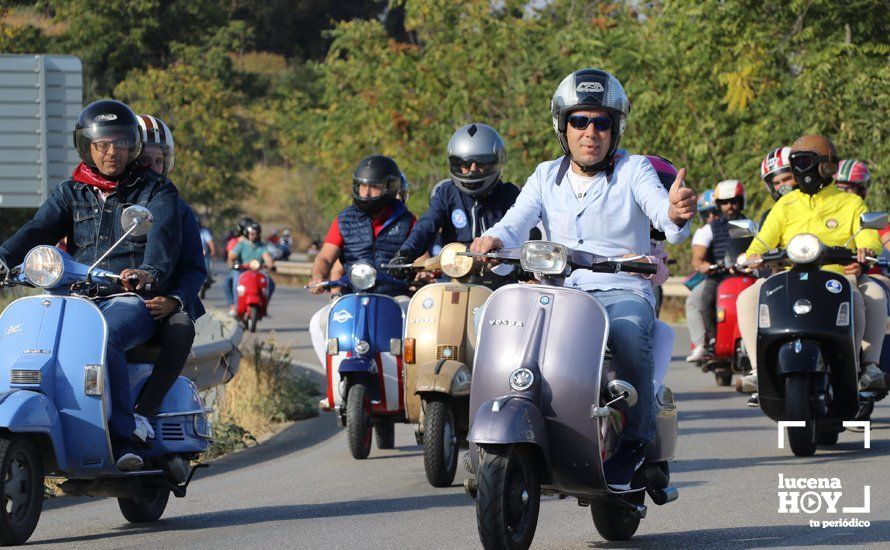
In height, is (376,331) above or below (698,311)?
above

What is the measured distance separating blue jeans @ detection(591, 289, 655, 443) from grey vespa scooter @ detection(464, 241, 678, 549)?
0.14 feet

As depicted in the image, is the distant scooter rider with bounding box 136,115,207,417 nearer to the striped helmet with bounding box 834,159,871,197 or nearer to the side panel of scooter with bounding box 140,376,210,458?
the side panel of scooter with bounding box 140,376,210,458

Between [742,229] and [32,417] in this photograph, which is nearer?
[32,417]

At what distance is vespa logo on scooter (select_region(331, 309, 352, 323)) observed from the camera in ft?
37.3

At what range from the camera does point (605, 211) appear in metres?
7.28

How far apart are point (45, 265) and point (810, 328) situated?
491 centimetres

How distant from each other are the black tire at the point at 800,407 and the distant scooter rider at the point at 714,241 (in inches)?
215

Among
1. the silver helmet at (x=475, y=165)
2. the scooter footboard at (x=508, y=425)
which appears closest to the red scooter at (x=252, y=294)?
the silver helmet at (x=475, y=165)

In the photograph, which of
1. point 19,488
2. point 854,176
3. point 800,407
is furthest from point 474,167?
point 19,488

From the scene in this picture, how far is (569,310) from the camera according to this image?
22.3 feet

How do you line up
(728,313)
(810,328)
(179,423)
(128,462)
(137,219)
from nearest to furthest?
(137,219)
(128,462)
(179,423)
(810,328)
(728,313)

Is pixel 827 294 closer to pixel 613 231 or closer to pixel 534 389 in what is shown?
pixel 613 231

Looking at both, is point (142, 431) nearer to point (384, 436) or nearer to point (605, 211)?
point (605, 211)

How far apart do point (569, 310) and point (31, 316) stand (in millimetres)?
2579
